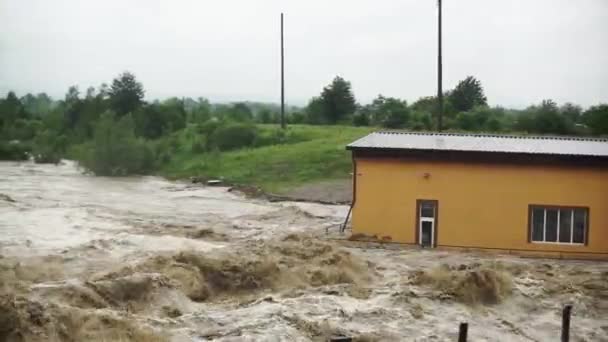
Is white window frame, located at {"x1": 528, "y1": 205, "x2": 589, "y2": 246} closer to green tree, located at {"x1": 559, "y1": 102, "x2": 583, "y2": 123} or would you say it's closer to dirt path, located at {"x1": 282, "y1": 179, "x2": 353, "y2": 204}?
dirt path, located at {"x1": 282, "y1": 179, "x2": 353, "y2": 204}

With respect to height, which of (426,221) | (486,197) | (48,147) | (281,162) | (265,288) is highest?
(486,197)

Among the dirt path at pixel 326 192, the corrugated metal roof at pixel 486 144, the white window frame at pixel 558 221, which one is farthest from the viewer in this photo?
the dirt path at pixel 326 192

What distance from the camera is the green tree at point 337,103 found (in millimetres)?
60062

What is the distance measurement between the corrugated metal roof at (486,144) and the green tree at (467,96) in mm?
28798

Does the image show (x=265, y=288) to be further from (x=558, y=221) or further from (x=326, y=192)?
(x=326, y=192)

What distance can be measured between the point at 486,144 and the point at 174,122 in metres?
36.6

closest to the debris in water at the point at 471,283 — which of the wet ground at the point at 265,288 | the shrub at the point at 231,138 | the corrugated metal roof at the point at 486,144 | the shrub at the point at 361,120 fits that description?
the wet ground at the point at 265,288

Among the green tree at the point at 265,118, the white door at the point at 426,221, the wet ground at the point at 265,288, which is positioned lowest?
the wet ground at the point at 265,288

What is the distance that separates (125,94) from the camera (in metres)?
59.6

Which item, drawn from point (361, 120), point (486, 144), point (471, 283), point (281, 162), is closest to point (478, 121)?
point (361, 120)

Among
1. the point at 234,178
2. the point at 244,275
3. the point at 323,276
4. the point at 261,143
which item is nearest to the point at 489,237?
the point at 323,276

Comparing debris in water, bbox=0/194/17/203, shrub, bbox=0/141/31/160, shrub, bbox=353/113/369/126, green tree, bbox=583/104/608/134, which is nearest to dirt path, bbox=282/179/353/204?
debris in water, bbox=0/194/17/203

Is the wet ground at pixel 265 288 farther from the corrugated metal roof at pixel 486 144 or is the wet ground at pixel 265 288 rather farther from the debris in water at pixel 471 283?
the corrugated metal roof at pixel 486 144

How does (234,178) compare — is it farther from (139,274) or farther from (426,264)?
(139,274)
